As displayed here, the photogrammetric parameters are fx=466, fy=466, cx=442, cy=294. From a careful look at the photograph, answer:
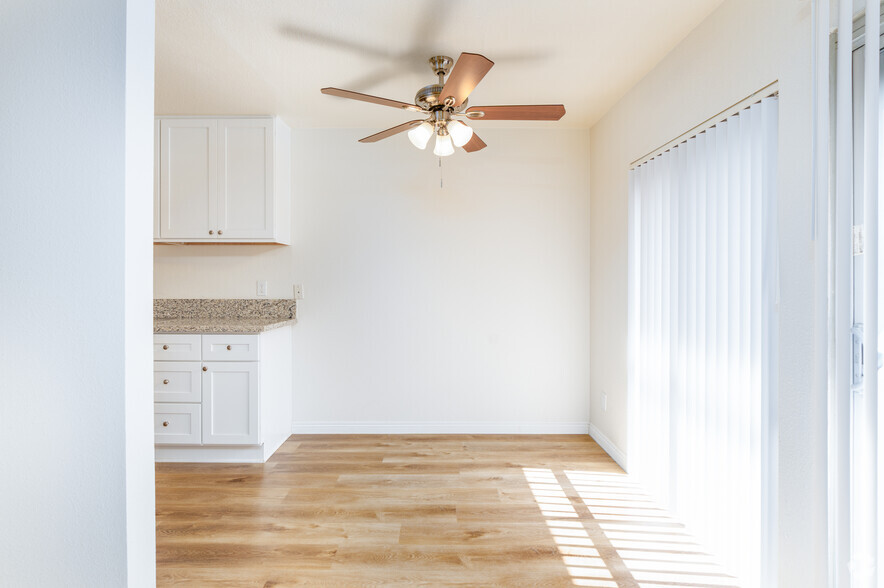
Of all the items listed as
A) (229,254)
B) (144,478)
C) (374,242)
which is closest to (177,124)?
(229,254)

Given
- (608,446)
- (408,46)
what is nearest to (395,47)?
(408,46)

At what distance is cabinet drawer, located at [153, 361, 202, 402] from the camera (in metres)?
3.13

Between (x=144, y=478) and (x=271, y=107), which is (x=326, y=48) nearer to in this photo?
(x=271, y=107)

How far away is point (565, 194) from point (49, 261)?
3362mm

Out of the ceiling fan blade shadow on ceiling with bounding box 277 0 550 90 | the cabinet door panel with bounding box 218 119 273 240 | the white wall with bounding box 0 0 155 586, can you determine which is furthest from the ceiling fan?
the cabinet door panel with bounding box 218 119 273 240

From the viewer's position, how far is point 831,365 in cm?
143

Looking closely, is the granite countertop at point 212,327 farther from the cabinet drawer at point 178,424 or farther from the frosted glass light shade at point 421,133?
the frosted glass light shade at point 421,133

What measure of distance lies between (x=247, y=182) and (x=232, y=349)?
125 cm

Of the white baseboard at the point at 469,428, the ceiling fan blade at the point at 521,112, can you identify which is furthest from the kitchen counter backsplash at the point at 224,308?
the ceiling fan blade at the point at 521,112

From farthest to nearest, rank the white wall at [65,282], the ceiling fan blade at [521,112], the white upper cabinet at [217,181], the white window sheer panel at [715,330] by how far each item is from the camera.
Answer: the white upper cabinet at [217,181]
the ceiling fan blade at [521,112]
the white window sheer panel at [715,330]
the white wall at [65,282]

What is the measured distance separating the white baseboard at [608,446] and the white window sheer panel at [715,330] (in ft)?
0.88

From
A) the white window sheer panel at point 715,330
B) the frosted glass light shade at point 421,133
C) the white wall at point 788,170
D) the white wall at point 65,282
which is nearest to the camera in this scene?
the white wall at point 65,282

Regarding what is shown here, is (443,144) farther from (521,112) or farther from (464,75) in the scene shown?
(464,75)

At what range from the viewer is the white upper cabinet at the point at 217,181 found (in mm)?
3445
